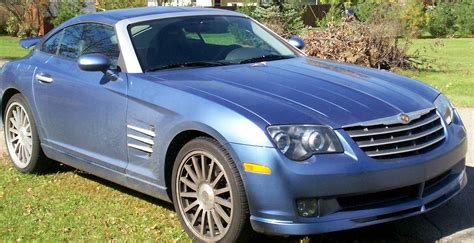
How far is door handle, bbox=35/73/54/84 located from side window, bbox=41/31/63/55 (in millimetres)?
289

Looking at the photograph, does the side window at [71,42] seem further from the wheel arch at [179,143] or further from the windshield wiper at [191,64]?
the wheel arch at [179,143]

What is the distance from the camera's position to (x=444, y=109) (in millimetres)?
4996

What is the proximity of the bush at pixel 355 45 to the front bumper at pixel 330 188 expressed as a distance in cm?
951

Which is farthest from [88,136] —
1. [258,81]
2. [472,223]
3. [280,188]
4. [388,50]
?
[388,50]

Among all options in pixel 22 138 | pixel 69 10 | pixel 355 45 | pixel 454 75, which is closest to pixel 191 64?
pixel 22 138

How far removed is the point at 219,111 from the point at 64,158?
2172 mm

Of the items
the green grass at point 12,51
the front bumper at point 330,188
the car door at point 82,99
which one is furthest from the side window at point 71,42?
the green grass at point 12,51

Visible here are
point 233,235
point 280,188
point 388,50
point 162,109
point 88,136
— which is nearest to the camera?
point 280,188

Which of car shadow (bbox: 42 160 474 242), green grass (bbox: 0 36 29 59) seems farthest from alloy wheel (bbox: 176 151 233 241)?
green grass (bbox: 0 36 29 59)

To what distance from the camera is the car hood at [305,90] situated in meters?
4.25

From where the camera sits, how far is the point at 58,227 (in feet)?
16.4

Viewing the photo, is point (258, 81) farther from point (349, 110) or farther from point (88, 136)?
point (88, 136)

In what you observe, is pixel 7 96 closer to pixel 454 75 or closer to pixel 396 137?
pixel 396 137

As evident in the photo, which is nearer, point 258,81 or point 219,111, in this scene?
point 219,111
